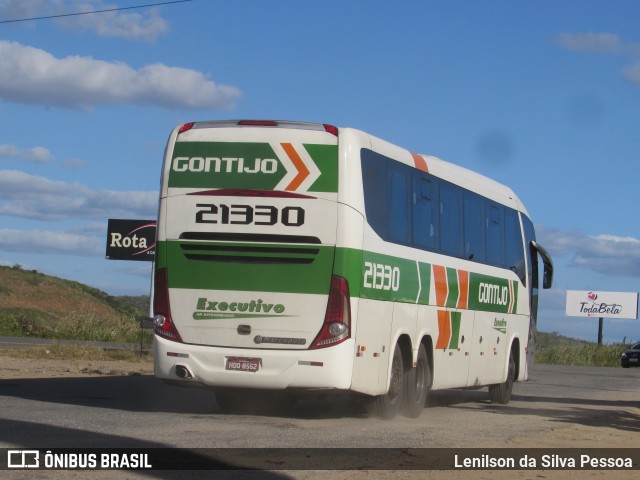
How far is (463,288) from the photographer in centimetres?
1823

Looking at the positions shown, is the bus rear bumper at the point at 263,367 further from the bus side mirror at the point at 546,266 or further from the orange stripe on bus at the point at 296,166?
the bus side mirror at the point at 546,266

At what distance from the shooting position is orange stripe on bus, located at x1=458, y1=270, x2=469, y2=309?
18.1 metres

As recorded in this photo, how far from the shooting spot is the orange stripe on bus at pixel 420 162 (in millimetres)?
16656

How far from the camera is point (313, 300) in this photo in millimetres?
14148

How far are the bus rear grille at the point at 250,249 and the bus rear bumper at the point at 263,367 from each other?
3.58 feet

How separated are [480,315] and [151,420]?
724 centimetres

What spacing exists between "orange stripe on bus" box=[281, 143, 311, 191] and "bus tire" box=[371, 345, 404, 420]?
2.77m

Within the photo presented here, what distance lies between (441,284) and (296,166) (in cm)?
384

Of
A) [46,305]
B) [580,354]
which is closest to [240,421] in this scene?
[580,354]

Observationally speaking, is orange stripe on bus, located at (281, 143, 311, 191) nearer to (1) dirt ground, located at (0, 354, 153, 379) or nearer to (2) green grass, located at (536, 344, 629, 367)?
(1) dirt ground, located at (0, 354, 153, 379)

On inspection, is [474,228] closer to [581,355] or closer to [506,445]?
[506,445]

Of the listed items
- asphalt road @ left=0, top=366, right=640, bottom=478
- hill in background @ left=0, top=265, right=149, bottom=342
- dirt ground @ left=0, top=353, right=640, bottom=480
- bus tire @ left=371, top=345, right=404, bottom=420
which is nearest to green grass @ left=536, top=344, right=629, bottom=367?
hill in background @ left=0, top=265, right=149, bottom=342

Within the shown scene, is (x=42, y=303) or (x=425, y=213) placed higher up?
(x=425, y=213)

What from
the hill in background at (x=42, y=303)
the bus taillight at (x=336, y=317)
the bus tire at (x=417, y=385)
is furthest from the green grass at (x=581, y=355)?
the bus taillight at (x=336, y=317)
